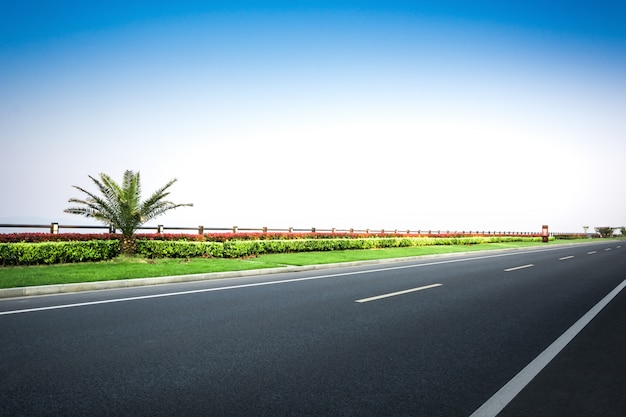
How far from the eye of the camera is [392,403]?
3393 millimetres

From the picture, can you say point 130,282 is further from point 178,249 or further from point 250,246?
point 250,246

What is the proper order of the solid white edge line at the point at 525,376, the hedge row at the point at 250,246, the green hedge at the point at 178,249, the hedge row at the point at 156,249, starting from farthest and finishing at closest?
the hedge row at the point at 250,246 < the green hedge at the point at 178,249 < the hedge row at the point at 156,249 < the solid white edge line at the point at 525,376

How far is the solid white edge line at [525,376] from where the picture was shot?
130 inches

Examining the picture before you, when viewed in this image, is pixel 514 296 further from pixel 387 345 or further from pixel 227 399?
pixel 227 399

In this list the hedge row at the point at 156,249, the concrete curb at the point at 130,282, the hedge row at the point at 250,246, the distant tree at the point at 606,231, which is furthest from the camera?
the distant tree at the point at 606,231

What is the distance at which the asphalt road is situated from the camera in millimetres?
3395

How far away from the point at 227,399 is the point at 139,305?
476 centimetres

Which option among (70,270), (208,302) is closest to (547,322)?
(208,302)

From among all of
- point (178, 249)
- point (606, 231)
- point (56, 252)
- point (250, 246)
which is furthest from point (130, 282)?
point (606, 231)

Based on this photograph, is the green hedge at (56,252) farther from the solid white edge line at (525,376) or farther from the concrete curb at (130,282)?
the solid white edge line at (525,376)

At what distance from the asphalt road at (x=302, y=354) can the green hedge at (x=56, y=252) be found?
5494 mm

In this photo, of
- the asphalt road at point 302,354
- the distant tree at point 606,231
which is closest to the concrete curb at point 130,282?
the asphalt road at point 302,354

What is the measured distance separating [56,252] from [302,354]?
12.0 metres

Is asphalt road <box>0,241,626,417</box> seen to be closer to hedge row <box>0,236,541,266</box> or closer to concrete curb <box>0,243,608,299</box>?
concrete curb <box>0,243,608,299</box>
